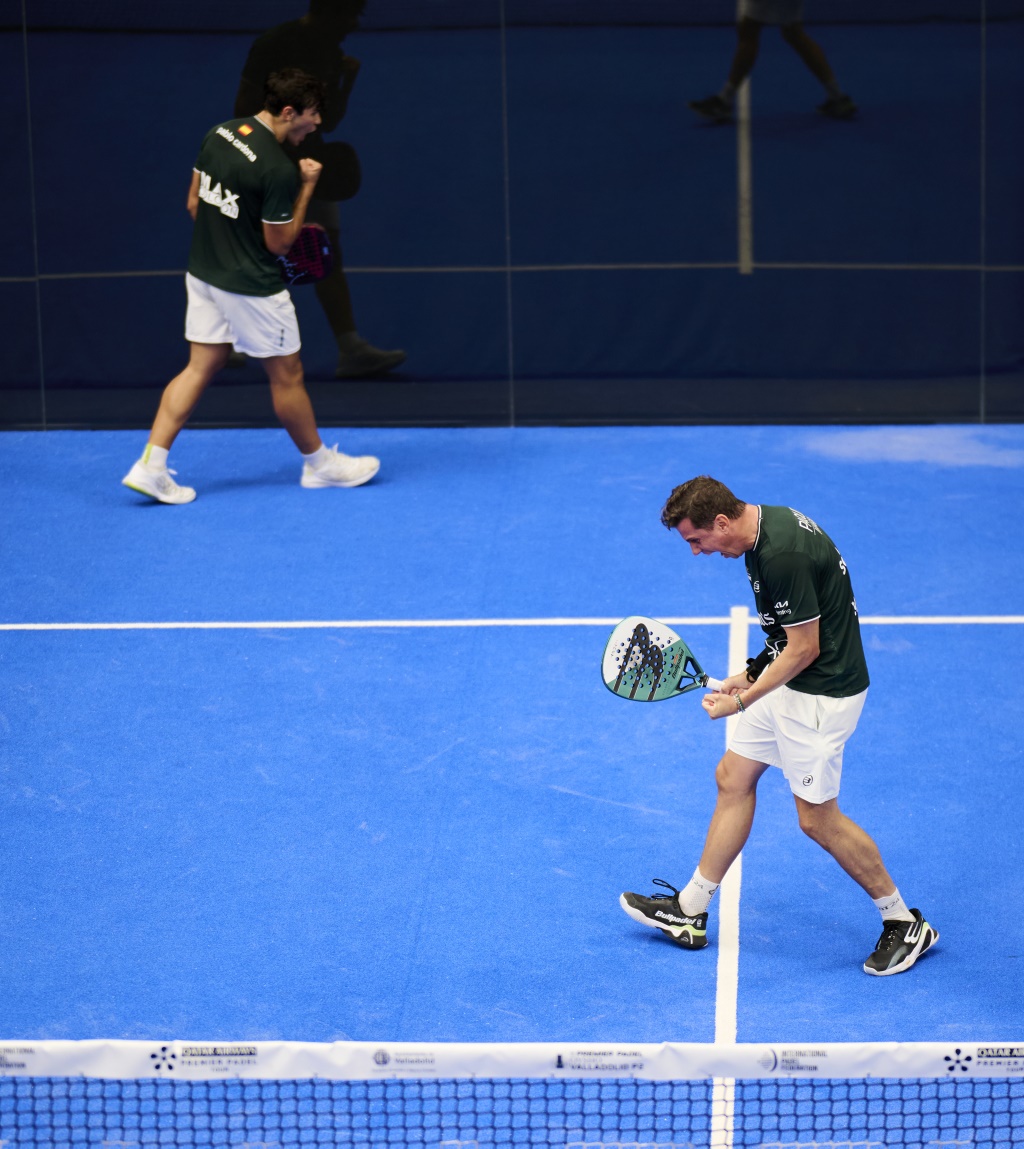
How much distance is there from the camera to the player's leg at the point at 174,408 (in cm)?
920

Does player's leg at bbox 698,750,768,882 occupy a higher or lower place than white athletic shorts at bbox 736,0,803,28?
lower

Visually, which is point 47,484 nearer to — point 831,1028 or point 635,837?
point 635,837

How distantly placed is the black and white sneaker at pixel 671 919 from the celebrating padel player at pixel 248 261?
4.81 m

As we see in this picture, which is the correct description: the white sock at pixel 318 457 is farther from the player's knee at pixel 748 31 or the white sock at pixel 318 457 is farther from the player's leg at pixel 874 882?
the player's leg at pixel 874 882

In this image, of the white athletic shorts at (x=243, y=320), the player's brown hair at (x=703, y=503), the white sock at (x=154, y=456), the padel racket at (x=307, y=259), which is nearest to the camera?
the player's brown hair at (x=703, y=503)

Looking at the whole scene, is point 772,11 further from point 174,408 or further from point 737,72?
point 174,408

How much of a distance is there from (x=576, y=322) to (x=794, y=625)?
651cm

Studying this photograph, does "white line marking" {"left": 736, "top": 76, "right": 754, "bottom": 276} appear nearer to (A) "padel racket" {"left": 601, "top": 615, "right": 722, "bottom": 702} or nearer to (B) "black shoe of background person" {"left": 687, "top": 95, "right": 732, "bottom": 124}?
(B) "black shoe of background person" {"left": 687, "top": 95, "right": 732, "bottom": 124}

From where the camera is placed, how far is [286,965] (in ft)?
16.5

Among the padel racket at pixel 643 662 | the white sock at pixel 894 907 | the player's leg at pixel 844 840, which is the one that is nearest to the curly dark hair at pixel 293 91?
the padel racket at pixel 643 662

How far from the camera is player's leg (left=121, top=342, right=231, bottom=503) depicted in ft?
30.2

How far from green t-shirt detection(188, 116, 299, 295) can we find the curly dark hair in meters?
0.21

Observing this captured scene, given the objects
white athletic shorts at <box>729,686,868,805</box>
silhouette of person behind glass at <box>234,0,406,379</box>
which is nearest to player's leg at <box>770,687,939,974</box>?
white athletic shorts at <box>729,686,868,805</box>

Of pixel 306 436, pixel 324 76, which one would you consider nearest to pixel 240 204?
pixel 306 436
